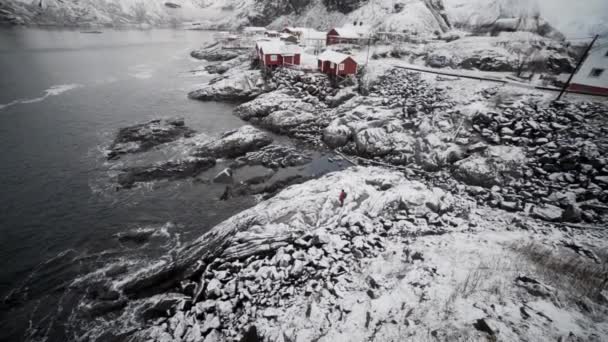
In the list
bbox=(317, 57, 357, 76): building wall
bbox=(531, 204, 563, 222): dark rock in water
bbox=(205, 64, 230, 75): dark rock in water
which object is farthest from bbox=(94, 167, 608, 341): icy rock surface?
bbox=(205, 64, 230, 75): dark rock in water

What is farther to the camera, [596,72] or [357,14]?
[357,14]

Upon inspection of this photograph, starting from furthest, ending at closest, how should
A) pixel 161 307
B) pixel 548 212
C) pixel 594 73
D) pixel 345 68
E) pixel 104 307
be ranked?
pixel 345 68, pixel 594 73, pixel 548 212, pixel 104 307, pixel 161 307

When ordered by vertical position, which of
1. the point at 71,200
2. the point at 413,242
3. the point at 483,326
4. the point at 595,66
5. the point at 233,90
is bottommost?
the point at 71,200

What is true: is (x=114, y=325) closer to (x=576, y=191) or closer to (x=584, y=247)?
(x=584, y=247)

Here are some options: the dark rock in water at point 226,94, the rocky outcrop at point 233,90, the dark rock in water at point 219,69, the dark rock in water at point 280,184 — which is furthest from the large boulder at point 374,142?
the dark rock in water at point 219,69

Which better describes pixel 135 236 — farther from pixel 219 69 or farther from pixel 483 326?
pixel 219 69

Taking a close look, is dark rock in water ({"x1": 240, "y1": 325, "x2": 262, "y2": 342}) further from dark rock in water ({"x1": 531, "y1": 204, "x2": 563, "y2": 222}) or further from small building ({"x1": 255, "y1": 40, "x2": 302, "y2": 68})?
small building ({"x1": 255, "y1": 40, "x2": 302, "y2": 68})

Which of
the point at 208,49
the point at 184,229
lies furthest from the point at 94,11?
the point at 184,229

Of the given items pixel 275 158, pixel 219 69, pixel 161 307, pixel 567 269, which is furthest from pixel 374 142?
pixel 219 69
